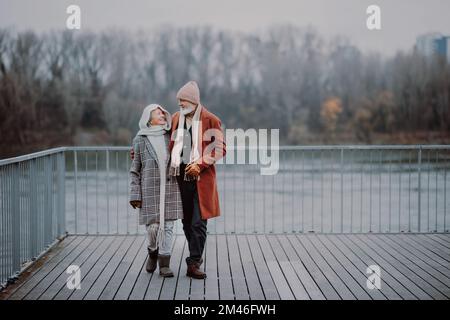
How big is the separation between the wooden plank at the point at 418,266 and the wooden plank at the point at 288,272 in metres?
0.93

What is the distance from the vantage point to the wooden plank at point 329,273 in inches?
165

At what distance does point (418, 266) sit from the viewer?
16.5ft

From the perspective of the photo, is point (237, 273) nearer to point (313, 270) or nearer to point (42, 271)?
point (313, 270)

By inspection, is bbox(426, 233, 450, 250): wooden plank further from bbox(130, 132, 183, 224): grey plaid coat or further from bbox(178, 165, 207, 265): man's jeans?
bbox(130, 132, 183, 224): grey plaid coat

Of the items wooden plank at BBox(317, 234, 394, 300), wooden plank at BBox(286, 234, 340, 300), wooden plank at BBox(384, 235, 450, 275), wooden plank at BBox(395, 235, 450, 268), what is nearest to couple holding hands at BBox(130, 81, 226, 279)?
wooden plank at BBox(286, 234, 340, 300)

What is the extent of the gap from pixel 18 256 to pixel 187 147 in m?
1.51

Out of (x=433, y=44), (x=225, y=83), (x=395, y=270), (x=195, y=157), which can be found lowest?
(x=395, y=270)

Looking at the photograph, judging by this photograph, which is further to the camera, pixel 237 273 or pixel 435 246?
pixel 435 246

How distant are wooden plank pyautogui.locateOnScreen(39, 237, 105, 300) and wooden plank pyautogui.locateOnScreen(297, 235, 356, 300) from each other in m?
1.92

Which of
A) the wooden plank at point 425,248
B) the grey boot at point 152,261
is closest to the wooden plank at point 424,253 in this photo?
the wooden plank at point 425,248

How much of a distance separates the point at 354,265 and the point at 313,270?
0.40 metres

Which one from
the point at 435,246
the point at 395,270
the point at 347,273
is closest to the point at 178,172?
the point at 347,273

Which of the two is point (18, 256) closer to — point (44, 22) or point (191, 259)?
point (191, 259)

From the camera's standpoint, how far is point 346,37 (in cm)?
3628
